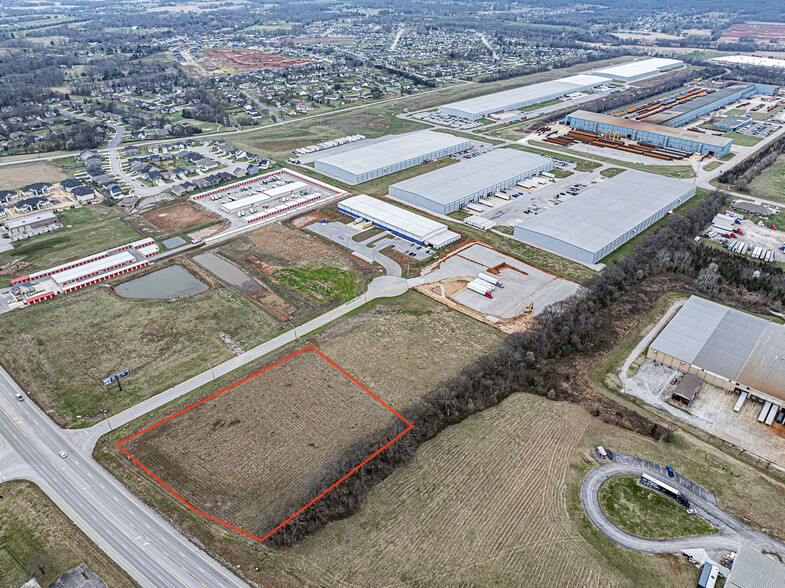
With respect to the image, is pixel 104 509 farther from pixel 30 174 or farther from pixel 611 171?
pixel 611 171

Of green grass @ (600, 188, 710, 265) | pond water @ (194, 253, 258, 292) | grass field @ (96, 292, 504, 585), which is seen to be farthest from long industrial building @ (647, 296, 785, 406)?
pond water @ (194, 253, 258, 292)

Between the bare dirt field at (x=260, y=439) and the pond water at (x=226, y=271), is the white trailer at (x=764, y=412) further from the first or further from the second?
the pond water at (x=226, y=271)

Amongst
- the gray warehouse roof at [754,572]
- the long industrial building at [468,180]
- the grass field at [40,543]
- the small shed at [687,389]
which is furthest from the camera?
the long industrial building at [468,180]

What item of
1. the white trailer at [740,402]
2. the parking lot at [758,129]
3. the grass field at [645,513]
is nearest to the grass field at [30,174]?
the grass field at [645,513]

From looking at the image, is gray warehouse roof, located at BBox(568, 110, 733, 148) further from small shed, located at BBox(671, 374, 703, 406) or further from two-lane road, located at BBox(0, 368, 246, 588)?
two-lane road, located at BBox(0, 368, 246, 588)

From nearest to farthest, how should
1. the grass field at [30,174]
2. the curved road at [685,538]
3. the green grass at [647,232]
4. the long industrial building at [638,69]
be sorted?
1. the curved road at [685,538]
2. the green grass at [647,232]
3. the grass field at [30,174]
4. the long industrial building at [638,69]

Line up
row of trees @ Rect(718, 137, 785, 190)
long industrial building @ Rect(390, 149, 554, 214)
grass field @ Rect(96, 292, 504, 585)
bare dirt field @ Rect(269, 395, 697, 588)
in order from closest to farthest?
bare dirt field @ Rect(269, 395, 697, 588), grass field @ Rect(96, 292, 504, 585), long industrial building @ Rect(390, 149, 554, 214), row of trees @ Rect(718, 137, 785, 190)

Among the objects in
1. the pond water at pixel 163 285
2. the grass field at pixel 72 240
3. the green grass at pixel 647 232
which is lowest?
the pond water at pixel 163 285

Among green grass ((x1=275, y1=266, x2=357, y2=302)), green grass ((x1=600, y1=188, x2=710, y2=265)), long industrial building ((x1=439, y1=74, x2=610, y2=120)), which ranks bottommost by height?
green grass ((x1=275, y1=266, x2=357, y2=302))

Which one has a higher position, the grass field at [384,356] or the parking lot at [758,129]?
the parking lot at [758,129]
